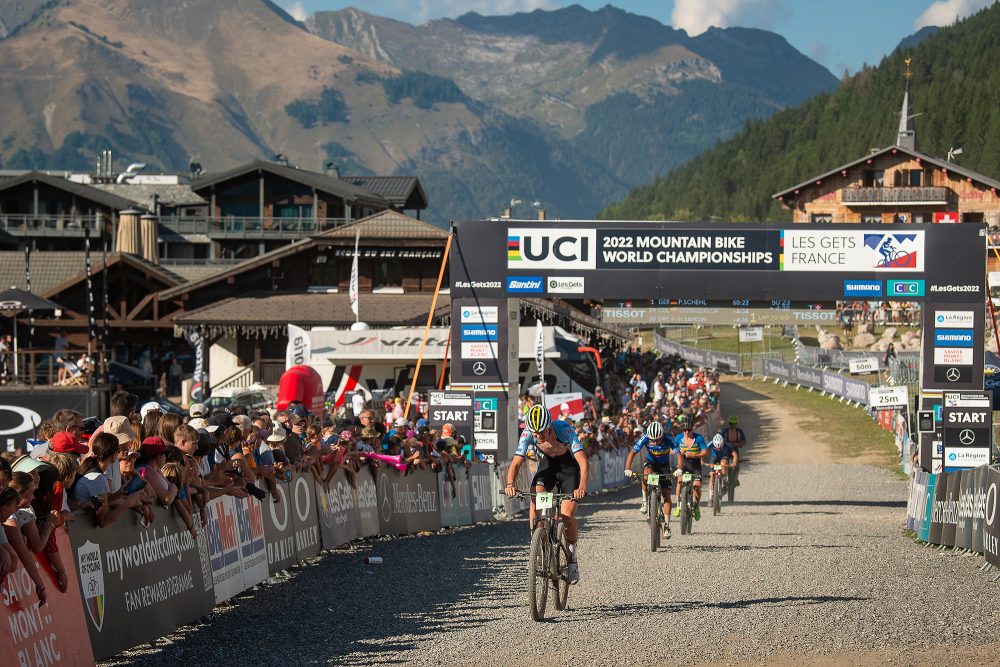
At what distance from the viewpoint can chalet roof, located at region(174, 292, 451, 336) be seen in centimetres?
4438

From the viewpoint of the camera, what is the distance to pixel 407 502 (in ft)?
60.7

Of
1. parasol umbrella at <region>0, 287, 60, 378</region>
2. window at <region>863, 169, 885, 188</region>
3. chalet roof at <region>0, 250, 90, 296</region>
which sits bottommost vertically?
parasol umbrella at <region>0, 287, 60, 378</region>

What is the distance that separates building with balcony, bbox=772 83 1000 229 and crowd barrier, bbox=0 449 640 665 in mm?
67866

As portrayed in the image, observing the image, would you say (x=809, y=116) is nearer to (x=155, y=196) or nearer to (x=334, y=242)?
(x=155, y=196)

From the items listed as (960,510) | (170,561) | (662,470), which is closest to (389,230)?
(662,470)

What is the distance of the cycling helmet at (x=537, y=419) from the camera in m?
12.0

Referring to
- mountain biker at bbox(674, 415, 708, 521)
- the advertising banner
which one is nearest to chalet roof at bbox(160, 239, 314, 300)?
mountain biker at bbox(674, 415, 708, 521)

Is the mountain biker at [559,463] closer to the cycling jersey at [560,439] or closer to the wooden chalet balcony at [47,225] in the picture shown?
the cycling jersey at [560,439]

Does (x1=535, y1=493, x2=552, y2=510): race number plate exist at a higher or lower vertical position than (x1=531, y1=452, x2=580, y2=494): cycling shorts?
lower

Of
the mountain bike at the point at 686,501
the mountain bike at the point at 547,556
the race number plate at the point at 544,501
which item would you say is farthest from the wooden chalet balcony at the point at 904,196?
the race number plate at the point at 544,501

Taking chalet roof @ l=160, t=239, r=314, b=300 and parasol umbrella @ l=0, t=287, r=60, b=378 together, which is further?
chalet roof @ l=160, t=239, r=314, b=300

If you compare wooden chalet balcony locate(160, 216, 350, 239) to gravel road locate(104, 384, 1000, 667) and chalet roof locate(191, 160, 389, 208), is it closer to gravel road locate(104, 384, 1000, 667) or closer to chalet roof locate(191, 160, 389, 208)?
chalet roof locate(191, 160, 389, 208)

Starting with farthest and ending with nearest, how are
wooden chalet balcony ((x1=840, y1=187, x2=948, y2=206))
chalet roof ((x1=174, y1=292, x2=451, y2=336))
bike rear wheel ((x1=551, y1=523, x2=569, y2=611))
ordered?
1. wooden chalet balcony ((x1=840, y1=187, x2=948, y2=206))
2. chalet roof ((x1=174, y1=292, x2=451, y2=336))
3. bike rear wheel ((x1=551, y1=523, x2=569, y2=611))

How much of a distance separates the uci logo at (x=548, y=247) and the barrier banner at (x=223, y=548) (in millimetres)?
12633
